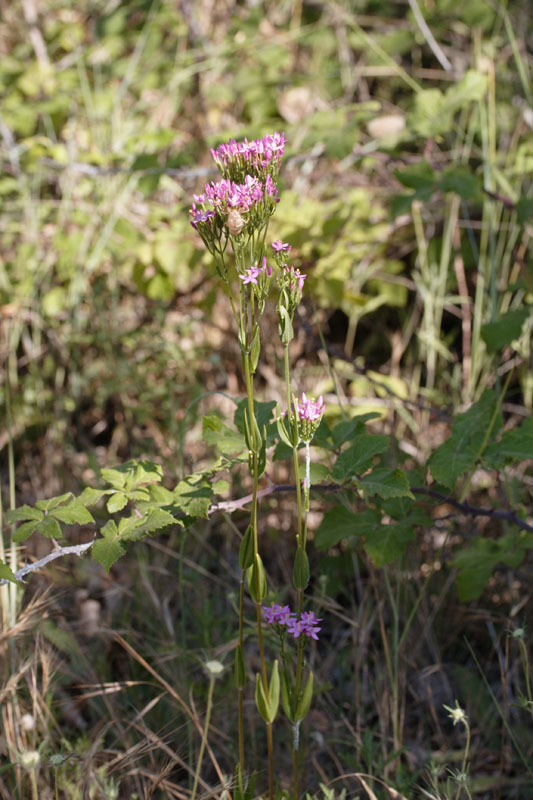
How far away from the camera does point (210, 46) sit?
3166mm

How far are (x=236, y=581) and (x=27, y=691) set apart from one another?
2.03ft

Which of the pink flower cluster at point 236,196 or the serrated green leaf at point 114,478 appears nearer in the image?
the pink flower cluster at point 236,196

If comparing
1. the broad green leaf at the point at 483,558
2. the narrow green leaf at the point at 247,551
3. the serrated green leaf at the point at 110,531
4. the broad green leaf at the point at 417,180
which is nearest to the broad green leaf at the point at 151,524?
the serrated green leaf at the point at 110,531

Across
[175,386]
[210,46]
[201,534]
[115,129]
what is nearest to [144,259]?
[175,386]

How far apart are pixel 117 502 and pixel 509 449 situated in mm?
657

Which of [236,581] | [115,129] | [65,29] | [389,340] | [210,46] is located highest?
[65,29]

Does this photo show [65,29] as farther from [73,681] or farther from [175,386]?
[73,681]

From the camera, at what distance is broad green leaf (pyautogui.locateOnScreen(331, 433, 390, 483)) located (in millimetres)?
1166

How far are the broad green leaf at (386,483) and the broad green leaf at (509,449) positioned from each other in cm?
20

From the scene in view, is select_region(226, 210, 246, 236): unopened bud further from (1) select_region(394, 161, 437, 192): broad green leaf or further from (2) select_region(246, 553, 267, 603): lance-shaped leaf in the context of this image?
(1) select_region(394, 161, 437, 192): broad green leaf

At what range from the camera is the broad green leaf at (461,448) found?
1.22 metres

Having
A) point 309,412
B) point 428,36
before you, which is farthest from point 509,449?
point 428,36

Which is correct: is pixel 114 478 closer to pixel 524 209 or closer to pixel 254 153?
pixel 254 153

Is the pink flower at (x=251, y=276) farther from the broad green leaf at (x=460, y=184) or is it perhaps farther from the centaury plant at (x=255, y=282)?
the broad green leaf at (x=460, y=184)
